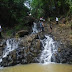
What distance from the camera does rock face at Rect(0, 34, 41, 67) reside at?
11273 millimetres

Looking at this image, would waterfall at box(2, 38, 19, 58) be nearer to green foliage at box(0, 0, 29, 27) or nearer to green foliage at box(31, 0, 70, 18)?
green foliage at box(0, 0, 29, 27)

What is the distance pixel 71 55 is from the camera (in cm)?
1131

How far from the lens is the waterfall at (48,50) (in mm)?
11445

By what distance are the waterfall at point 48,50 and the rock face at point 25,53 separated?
577mm

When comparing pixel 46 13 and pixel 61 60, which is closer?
pixel 61 60

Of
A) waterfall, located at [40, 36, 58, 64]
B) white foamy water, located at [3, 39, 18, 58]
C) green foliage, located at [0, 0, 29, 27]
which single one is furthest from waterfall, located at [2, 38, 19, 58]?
green foliage, located at [0, 0, 29, 27]

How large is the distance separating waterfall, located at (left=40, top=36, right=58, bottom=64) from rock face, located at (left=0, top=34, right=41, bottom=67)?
58 centimetres

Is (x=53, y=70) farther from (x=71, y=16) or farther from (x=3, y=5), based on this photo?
(x=3, y=5)

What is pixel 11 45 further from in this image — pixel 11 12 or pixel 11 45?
pixel 11 12

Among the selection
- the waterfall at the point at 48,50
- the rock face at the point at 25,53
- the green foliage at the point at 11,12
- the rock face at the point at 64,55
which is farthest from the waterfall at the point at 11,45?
the green foliage at the point at 11,12

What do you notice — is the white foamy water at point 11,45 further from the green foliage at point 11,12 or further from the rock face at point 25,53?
the green foliage at point 11,12

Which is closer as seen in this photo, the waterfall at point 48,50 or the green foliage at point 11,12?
the waterfall at point 48,50

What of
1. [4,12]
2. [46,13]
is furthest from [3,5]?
[46,13]

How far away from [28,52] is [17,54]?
1.06 meters
